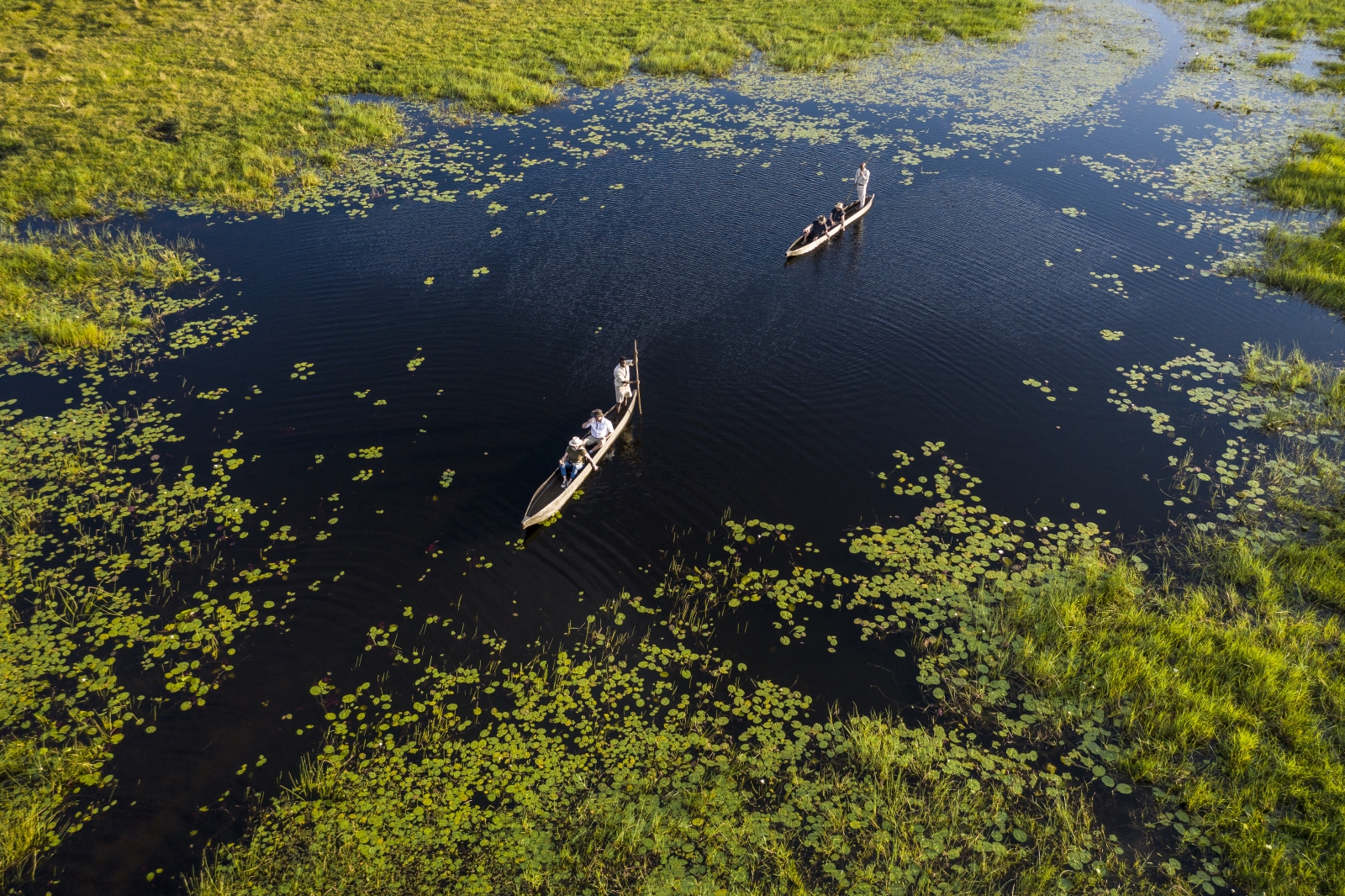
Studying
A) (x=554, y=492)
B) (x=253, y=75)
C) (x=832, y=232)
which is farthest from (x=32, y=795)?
(x=253, y=75)

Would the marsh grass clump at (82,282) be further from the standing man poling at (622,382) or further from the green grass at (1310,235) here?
the green grass at (1310,235)

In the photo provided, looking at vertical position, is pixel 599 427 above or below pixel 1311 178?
below

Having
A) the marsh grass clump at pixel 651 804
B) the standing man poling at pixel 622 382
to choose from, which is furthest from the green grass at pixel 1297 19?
the marsh grass clump at pixel 651 804

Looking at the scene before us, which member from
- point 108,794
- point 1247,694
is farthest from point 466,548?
point 1247,694

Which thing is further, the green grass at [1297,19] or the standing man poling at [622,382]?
the green grass at [1297,19]

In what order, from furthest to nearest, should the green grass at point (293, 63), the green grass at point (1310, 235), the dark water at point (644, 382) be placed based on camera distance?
the green grass at point (293, 63), the green grass at point (1310, 235), the dark water at point (644, 382)

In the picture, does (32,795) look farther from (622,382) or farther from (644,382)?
(644,382)
